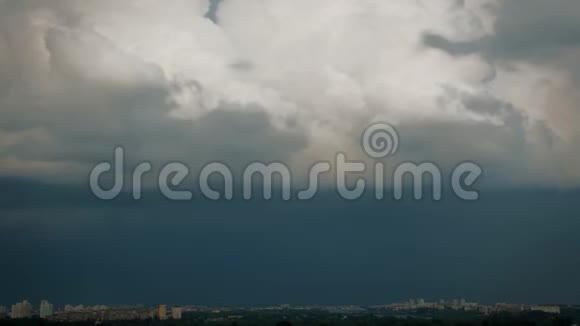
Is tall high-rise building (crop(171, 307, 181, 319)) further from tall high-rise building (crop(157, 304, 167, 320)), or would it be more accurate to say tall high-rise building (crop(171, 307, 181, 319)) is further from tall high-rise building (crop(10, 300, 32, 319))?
tall high-rise building (crop(10, 300, 32, 319))

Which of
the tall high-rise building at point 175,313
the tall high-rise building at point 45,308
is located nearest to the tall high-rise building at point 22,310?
the tall high-rise building at point 45,308

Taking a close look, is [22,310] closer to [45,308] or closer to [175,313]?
[45,308]

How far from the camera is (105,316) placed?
224 ft

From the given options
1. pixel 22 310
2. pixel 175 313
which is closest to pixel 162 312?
pixel 175 313

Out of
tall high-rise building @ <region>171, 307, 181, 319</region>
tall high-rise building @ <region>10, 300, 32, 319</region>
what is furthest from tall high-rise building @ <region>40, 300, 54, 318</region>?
tall high-rise building @ <region>171, 307, 181, 319</region>

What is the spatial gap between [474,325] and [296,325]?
13.1 meters

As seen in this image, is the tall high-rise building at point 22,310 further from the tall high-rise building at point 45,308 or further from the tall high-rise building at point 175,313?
the tall high-rise building at point 175,313

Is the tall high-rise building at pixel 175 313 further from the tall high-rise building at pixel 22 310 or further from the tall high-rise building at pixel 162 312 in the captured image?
the tall high-rise building at pixel 22 310

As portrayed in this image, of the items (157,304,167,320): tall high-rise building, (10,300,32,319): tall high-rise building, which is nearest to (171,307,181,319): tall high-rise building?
(157,304,167,320): tall high-rise building

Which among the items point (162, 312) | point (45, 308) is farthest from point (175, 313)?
point (45, 308)

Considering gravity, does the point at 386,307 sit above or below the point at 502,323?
below

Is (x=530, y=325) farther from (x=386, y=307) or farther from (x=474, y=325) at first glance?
(x=386, y=307)

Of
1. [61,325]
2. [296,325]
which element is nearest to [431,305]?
[296,325]

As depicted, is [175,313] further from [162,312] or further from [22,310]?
[22,310]
